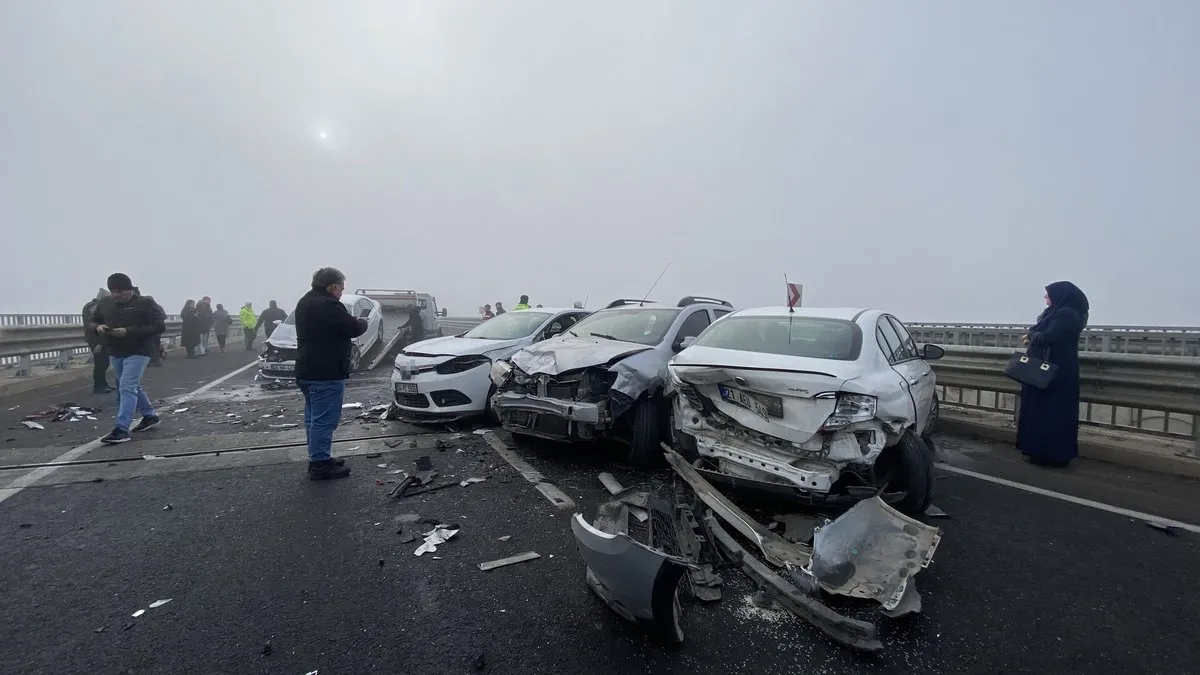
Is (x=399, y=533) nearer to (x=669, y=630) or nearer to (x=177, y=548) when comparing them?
(x=177, y=548)

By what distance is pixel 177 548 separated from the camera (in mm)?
Result: 3291

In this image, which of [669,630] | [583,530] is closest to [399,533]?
[583,530]

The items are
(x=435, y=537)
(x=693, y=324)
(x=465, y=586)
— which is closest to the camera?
(x=465, y=586)

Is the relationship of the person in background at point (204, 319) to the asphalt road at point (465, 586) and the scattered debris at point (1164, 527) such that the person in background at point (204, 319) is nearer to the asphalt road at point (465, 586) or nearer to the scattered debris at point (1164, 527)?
the asphalt road at point (465, 586)

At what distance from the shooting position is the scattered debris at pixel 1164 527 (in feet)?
11.8

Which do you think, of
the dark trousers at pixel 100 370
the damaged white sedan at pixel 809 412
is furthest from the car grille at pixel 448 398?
the dark trousers at pixel 100 370

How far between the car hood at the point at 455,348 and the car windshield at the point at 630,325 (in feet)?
3.49

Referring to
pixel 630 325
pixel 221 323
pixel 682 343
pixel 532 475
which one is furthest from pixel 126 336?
pixel 221 323

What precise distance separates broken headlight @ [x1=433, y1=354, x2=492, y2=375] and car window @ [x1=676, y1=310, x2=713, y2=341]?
2.41 meters

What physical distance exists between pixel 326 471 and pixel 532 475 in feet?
5.84

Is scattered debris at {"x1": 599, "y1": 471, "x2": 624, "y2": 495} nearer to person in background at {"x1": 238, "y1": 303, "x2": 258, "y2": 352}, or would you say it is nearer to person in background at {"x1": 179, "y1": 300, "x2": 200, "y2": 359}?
person in background at {"x1": 179, "y1": 300, "x2": 200, "y2": 359}

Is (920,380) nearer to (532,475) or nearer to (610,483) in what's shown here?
(610,483)

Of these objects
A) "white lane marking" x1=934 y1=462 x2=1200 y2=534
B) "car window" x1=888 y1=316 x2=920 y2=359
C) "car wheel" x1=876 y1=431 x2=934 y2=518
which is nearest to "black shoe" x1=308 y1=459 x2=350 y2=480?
"car wheel" x1=876 y1=431 x2=934 y2=518

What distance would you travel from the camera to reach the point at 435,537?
346 centimetres
